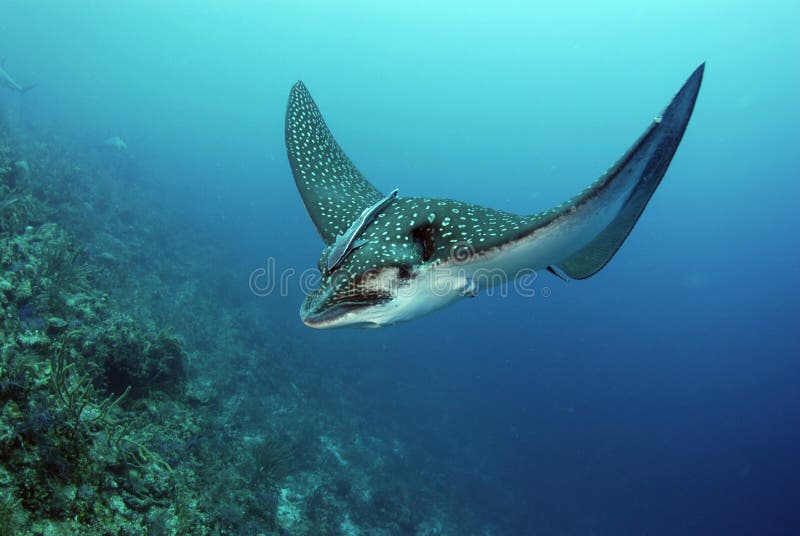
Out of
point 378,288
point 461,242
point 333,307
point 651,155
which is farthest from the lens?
point 461,242

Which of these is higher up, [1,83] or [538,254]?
[1,83]

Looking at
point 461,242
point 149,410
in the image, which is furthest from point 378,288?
point 149,410

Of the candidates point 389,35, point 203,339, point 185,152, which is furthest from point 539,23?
point 203,339

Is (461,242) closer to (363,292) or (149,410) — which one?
(363,292)

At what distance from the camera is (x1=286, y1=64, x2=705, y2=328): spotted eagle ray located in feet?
8.27

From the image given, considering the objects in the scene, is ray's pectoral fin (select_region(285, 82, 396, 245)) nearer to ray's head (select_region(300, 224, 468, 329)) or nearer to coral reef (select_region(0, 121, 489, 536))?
ray's head (select_region(300, 224, 468, 329))

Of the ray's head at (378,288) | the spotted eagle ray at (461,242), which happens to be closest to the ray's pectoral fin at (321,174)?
the spotted eagle ray at (461,242)

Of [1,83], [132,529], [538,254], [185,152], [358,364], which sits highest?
[185,152]

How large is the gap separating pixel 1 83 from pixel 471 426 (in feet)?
96.1

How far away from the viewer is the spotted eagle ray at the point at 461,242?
2521mm

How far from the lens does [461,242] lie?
3.20 metres

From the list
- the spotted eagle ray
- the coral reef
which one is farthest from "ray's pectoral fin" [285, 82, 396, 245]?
the coral reef

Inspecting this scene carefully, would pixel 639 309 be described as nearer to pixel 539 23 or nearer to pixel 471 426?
pixel 471 426

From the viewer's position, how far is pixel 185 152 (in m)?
57.5
